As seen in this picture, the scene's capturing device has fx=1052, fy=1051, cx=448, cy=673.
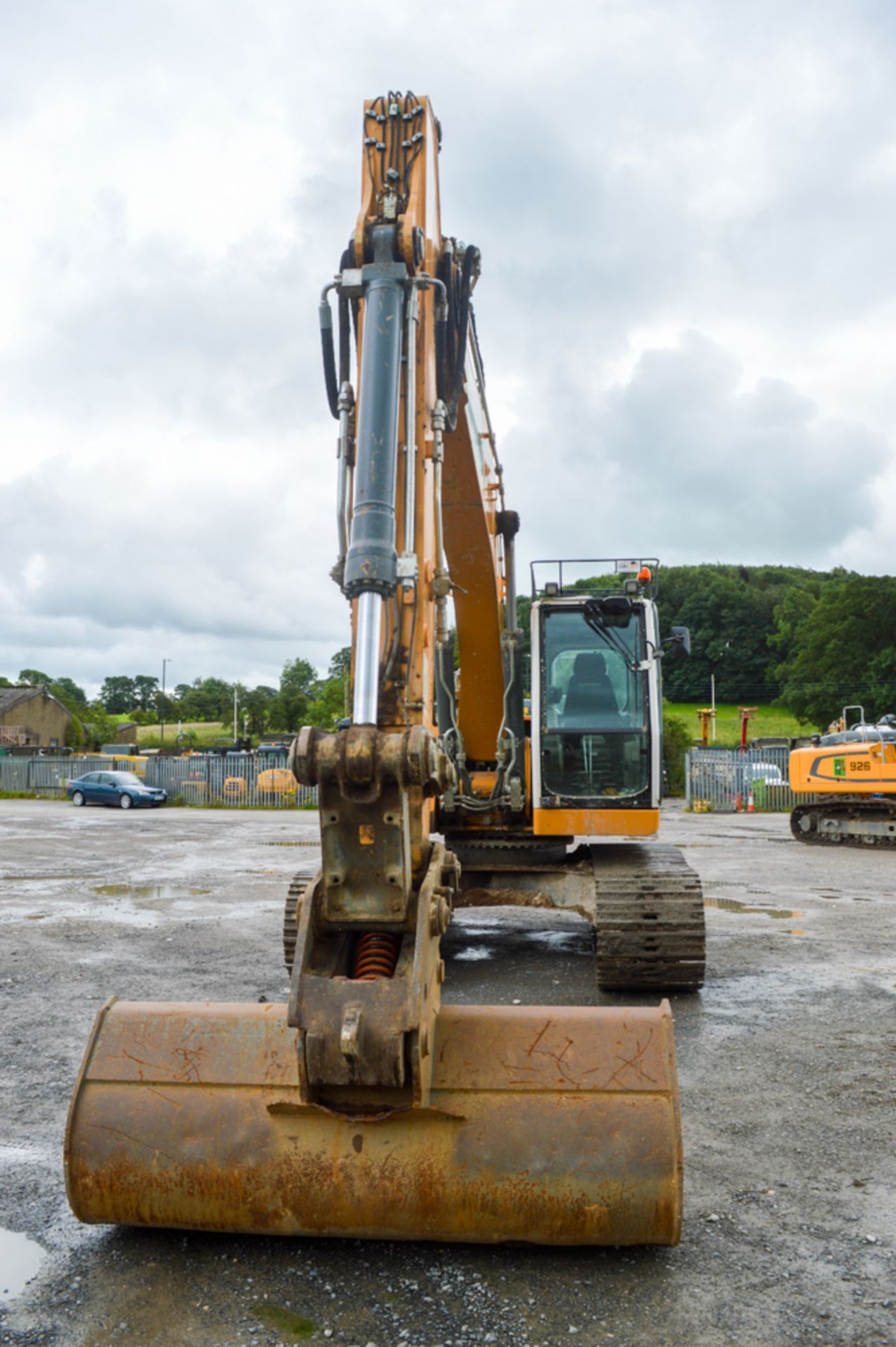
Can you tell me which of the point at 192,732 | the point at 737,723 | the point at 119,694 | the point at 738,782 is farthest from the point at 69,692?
the point at 738,782

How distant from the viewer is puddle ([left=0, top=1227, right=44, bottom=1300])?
313cm

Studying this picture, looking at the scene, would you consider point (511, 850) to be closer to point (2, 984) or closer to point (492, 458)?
point (492, 458)

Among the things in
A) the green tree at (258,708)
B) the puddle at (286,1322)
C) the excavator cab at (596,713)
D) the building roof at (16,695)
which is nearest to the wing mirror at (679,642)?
the excavator cab at (596,713)

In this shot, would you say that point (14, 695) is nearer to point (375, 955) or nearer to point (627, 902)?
point (627, 902)

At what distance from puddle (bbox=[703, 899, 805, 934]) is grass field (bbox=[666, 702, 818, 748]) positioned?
45.8 metres

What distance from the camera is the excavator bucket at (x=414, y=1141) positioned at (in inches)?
125

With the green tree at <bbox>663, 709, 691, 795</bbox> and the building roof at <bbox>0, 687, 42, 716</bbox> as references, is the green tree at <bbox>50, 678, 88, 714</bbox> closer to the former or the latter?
the building roof at <bbox>0, 687, 42, 716</bbox>

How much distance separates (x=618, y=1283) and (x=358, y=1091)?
0.96m

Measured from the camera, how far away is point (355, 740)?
3.23 m

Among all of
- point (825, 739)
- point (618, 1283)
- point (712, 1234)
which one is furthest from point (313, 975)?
point (825, 739)

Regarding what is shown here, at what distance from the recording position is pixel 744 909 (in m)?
11.0

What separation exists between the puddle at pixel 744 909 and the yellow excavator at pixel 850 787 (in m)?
8.43

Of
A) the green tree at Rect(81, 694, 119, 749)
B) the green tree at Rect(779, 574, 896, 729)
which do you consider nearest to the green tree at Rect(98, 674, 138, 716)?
the green tree at Rect(81, 694, 119, 749)

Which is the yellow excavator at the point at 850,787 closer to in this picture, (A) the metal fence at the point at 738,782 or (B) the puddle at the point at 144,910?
(A) the metal fence at the point at 738,782
